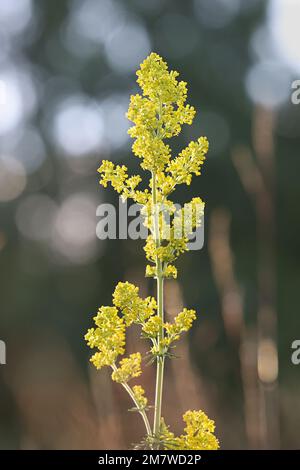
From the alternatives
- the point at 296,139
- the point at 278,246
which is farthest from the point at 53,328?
the point at 296,139

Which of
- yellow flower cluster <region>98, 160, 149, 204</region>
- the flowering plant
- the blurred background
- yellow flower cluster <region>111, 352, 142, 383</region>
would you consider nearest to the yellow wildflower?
the flowering plant

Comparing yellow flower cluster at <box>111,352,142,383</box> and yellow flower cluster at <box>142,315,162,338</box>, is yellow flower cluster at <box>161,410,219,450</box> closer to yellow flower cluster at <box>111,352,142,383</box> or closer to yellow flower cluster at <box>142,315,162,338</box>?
yellow flower cluster at <box>111,352,142,383</box>

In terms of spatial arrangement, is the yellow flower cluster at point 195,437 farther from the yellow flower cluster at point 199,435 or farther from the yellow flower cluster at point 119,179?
the yellow flower cluster at point 119,179

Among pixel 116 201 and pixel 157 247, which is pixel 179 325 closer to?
pixel 157 247

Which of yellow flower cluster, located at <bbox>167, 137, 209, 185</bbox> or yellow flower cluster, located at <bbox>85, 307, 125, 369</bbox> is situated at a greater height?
yellow flower cluster, located at <bbox>167, 137, 209, 185</bbox>

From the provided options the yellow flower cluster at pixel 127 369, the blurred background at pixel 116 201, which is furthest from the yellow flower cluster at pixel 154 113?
the blurred background at pixel 116 201
